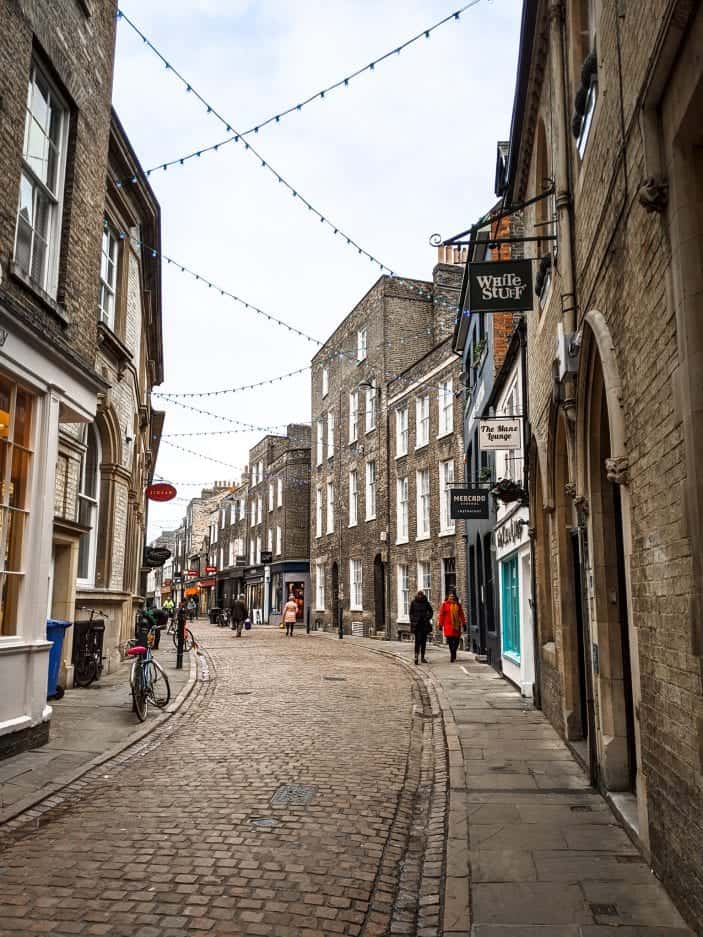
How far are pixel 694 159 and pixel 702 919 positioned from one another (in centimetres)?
358

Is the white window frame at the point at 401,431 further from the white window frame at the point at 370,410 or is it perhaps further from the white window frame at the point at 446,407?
the white window frame at the point at 446,407

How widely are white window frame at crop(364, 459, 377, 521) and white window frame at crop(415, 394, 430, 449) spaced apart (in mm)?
4221

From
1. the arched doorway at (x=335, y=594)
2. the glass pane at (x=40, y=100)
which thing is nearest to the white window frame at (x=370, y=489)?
the arched doorway at (x=335, y=594)

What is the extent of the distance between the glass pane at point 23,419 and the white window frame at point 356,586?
80.3ft

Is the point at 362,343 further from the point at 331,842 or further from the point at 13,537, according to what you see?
the point at 331,842

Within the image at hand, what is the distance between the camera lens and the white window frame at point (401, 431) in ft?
95.1

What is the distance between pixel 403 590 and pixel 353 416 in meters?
9.27

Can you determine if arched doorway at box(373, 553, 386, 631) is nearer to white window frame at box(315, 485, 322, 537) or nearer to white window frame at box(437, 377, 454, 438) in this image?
white window frame at box(437, 377, 454, 438)

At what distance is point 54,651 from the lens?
10945mm

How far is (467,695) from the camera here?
41.3 ft

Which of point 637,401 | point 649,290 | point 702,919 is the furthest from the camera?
point 637,401

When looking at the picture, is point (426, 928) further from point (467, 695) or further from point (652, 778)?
point (467, 695)

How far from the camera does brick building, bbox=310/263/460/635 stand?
96.8ft

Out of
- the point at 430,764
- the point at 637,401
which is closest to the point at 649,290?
the point at 637,401
